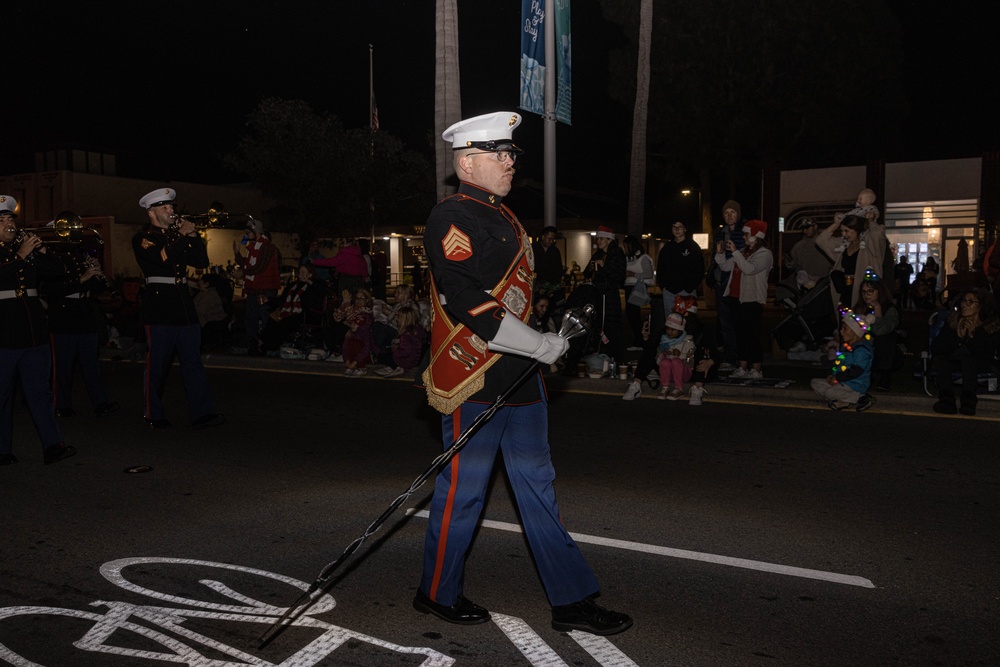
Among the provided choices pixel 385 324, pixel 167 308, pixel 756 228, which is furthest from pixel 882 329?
pixel 167 308

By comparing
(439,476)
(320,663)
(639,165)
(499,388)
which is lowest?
(320,663)

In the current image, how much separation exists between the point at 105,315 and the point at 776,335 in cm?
1132

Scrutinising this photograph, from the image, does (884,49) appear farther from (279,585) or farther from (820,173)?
(279,585)

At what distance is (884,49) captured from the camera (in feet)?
126

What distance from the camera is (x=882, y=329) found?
10.1 m

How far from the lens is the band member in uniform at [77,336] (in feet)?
30.9

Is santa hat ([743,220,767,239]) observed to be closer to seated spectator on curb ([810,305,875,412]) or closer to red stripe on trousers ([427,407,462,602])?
seated spectator on curb ([810,305,875,412])

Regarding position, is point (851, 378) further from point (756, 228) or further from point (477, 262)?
point (477, 262)

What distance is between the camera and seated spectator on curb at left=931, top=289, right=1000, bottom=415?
8969mm

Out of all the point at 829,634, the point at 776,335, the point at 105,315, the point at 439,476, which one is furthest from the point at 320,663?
the point at 105,315

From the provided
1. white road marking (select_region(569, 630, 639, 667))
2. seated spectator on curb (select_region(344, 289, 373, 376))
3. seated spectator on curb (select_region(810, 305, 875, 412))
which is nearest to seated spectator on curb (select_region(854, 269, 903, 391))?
seated spectator on curb (select_region(810, 305, 875, 412))

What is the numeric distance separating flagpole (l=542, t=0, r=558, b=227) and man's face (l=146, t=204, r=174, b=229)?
8407 millimetres

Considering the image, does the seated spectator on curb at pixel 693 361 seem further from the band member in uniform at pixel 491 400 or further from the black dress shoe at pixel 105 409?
the band member in uniform at pixel 491 400

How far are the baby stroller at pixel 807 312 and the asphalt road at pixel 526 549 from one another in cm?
359
